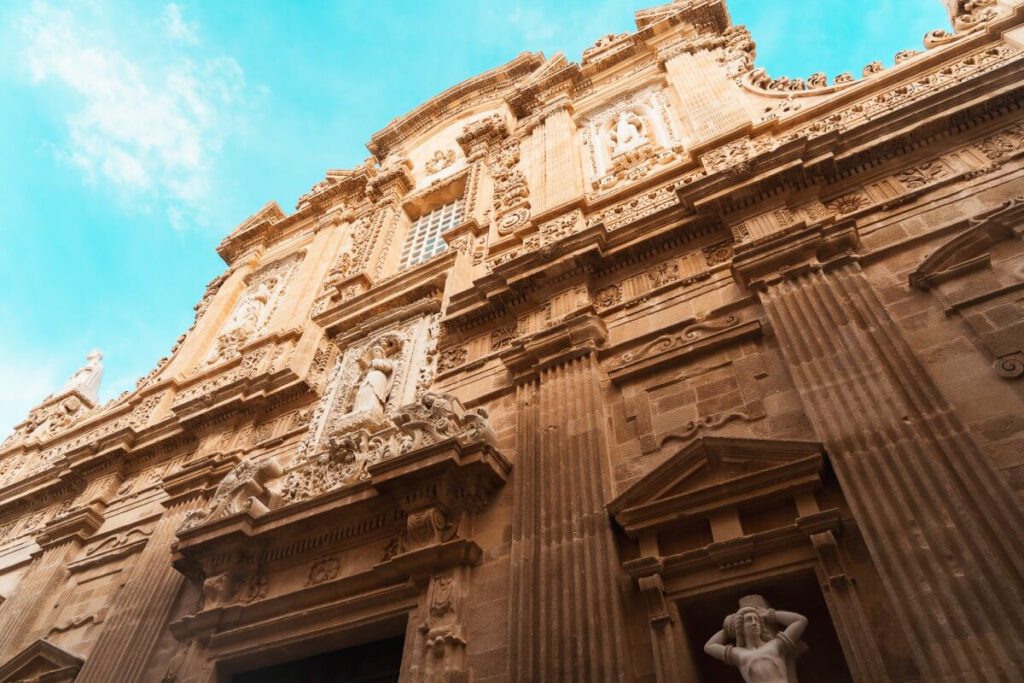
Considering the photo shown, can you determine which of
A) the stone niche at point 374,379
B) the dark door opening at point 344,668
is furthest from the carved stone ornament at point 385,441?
the dark door opening at point 344,668

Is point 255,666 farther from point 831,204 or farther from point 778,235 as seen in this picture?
point 831,204

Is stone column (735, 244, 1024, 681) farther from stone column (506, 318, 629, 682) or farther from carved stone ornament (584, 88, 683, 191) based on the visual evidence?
carved stone ornament (584, 88, 683, 191)

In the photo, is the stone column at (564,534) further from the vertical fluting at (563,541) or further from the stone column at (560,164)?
the stone column at (560,164)

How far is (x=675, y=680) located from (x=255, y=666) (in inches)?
215

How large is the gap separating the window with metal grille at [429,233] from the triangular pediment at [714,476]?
9.72 metres

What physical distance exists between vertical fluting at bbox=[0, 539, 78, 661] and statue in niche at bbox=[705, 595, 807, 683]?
10.9 meters

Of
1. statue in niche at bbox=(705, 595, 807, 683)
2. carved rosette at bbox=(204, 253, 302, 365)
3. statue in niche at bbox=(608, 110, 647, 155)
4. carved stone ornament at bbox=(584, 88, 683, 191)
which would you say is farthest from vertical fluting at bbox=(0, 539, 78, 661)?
statue in niche at bbox=(608, 110, 647, 155)

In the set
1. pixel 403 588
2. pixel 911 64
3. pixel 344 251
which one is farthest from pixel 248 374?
pixel 911 64

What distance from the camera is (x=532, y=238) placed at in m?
11.7

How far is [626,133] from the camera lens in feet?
43.3

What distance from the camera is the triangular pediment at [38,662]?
378 inches

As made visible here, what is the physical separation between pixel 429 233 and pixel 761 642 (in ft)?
43.2

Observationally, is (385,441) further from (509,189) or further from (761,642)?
(509,189)

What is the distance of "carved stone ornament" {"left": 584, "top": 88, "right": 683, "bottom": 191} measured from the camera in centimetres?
1205
